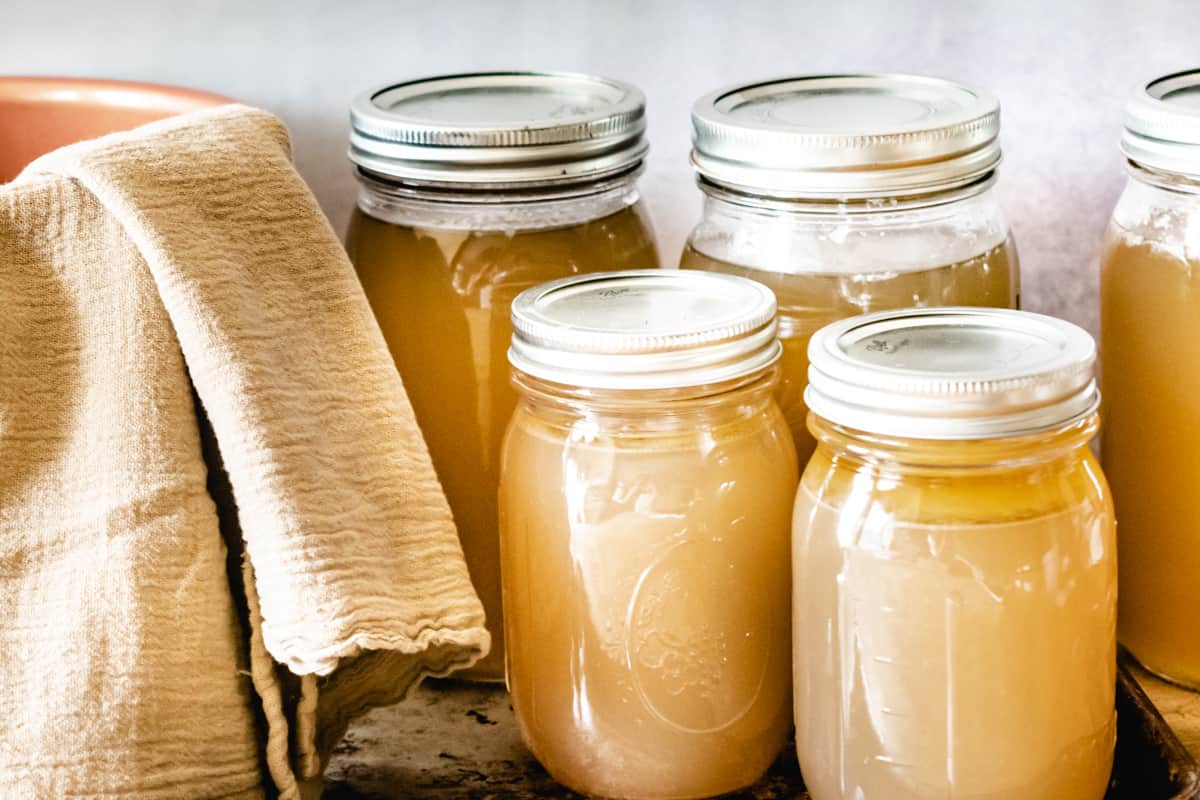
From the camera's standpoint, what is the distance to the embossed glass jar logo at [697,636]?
0.59 meters

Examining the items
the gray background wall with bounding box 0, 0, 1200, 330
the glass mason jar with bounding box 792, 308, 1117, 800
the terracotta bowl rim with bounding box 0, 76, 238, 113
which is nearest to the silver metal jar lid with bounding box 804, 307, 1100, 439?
the glass mason jar with bounding box 792, 308, 1117, 800

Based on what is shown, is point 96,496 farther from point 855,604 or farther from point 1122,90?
point 1122,90

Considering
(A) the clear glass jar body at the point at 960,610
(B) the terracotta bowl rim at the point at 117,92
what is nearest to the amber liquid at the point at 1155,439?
(A) the clear glass jar body at the point at 960,610

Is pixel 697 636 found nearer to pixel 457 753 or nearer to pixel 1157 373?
pixel 457 753

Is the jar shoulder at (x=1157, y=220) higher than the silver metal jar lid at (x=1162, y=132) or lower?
lower

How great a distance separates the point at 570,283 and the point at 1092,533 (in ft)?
0.79

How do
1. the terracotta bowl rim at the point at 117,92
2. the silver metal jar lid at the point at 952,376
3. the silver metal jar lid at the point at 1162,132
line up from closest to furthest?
the silver metal jar lid at the point at 952,376 < the silver metal jar lid at the point at 1162,132 < the terracotta bowl rim at the point at 117,92

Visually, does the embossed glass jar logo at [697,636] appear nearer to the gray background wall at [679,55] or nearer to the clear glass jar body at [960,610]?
the clear glass jar body at [960,610]

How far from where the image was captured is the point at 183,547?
0.55 meters

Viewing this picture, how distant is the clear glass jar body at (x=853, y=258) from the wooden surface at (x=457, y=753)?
7.4 inches

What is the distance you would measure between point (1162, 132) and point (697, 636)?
292 millimetres

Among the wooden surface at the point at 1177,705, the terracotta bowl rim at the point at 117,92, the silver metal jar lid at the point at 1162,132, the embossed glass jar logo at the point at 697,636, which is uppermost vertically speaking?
the silver metal jar lid at the point at 1162,132

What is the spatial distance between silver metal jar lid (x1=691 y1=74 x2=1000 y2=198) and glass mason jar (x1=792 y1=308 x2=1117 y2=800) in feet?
0.24

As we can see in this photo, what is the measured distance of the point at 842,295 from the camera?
636 millimetres
